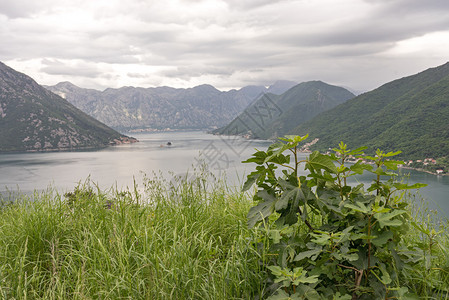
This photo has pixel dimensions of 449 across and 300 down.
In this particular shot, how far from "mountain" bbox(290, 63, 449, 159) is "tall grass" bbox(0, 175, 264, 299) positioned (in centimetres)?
6325

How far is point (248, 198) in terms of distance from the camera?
4.60 meters

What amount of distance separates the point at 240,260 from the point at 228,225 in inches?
41.0

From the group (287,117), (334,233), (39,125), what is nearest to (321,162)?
(334,233)

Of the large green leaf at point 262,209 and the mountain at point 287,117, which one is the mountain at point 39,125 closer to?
the mountain at point 287,117

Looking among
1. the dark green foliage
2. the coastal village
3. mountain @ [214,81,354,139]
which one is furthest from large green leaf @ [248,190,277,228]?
mountain @ [214,81,354,139]

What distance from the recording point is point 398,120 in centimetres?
8338

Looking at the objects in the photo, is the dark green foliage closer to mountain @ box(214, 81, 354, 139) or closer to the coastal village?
the coastal village

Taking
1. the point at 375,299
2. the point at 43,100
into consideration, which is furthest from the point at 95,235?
the point at 43,100

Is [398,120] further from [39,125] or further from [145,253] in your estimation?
[39,125]

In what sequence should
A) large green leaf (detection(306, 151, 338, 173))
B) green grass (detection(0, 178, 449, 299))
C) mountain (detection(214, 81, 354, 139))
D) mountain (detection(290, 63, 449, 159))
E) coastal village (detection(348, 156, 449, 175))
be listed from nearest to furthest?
large green leaf (detection(306, 151, 338, 173))
green grass (detection(0, 178, 449, 299))
coastal village (detection(348, 156, 449, 175))
mountain (detection(290, 63, 449, 159))
mountain (detection(214, 81, 354, 139))

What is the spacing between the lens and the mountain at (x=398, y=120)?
65594 mm

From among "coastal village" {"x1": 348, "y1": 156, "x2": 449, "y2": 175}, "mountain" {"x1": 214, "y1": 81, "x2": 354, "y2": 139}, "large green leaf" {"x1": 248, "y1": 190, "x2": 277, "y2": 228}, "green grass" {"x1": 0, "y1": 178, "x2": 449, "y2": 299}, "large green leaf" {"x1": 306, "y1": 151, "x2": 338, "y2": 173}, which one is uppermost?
"mountain" {"x1": 214, "y1": 81, "x2": 354, "y2": 139}

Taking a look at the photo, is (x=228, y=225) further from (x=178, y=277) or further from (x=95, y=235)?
(x=95, y=235)

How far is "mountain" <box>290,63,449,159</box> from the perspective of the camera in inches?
2582
